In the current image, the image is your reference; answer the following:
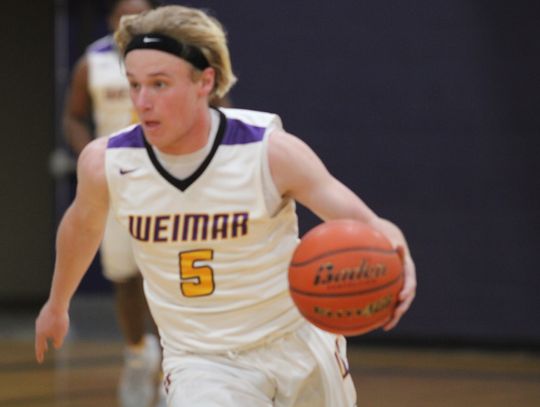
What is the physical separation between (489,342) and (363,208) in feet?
17.4

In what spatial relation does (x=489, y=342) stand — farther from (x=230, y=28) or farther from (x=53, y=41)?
(x=53, y=41)

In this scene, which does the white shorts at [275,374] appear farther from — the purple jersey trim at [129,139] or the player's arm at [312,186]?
the purple jersey trim at [129,139]

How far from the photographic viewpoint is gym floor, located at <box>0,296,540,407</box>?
21.3 feet

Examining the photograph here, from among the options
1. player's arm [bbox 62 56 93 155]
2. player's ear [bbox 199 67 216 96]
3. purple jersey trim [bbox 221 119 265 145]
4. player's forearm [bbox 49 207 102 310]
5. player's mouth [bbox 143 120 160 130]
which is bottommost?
player's arm [bbox 62 56 93 155]

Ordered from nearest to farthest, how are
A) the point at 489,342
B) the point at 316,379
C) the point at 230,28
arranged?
the point at 316,379
the point at 489,342
the point at 230,28

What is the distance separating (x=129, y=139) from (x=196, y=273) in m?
0.49

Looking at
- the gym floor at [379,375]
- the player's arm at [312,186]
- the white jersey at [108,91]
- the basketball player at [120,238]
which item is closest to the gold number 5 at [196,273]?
the player's arm at [312,186]

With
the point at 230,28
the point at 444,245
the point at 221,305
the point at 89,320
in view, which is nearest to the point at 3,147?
the point at 89,320

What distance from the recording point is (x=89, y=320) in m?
10.6

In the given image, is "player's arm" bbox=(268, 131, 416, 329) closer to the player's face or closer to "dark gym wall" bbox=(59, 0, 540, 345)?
the player's face

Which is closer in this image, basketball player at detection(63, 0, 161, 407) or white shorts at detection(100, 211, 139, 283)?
basketball player at detection(63, 0, 161, 407)

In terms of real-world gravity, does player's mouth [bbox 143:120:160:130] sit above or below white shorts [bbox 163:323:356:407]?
above

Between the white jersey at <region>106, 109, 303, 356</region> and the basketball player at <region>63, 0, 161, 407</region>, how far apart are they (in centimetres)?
273

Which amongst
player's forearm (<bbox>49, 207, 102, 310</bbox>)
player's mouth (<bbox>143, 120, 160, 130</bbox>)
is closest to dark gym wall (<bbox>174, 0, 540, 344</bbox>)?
player's forearm (<bbox>49, 207, 102, 310</bbox>)
